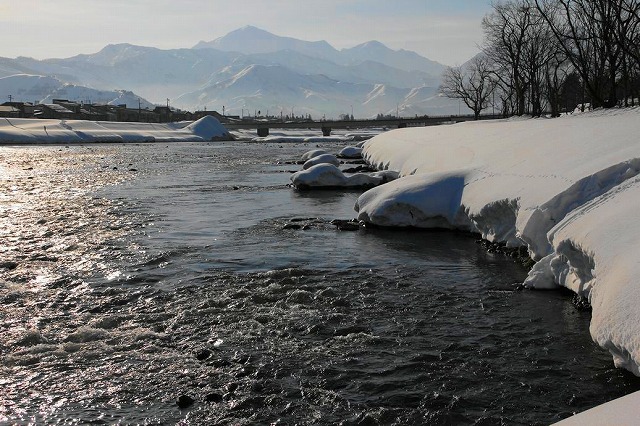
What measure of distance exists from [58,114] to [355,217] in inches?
5432

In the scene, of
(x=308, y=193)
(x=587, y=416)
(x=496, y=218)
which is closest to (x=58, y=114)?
(x=308, y=193)

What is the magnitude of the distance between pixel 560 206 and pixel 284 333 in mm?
5976

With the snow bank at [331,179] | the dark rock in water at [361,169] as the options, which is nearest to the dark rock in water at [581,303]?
the snow bank at [331,179]

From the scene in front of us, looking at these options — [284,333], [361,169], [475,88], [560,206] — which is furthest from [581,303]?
[475,88]

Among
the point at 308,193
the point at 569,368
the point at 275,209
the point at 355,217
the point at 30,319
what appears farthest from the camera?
the point at 308,193

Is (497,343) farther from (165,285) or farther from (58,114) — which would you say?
(58,114)

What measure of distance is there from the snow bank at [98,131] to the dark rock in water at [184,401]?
91.0m

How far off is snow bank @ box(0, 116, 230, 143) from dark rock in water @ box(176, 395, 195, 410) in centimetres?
9105

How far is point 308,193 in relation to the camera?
94.2 ft

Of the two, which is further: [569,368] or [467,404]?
[569,368]

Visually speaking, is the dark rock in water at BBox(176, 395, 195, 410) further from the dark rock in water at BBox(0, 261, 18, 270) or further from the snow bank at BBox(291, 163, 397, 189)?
the snow bank at BBox(291, 163, 397, 189)

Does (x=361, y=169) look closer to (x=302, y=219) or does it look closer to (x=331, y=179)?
(x=331, y=179)

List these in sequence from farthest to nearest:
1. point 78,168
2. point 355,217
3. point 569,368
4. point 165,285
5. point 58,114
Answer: point 58,114 → point 78,168 → point 355,217 → point 165,285 → point 569,368

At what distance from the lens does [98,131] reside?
350ft
